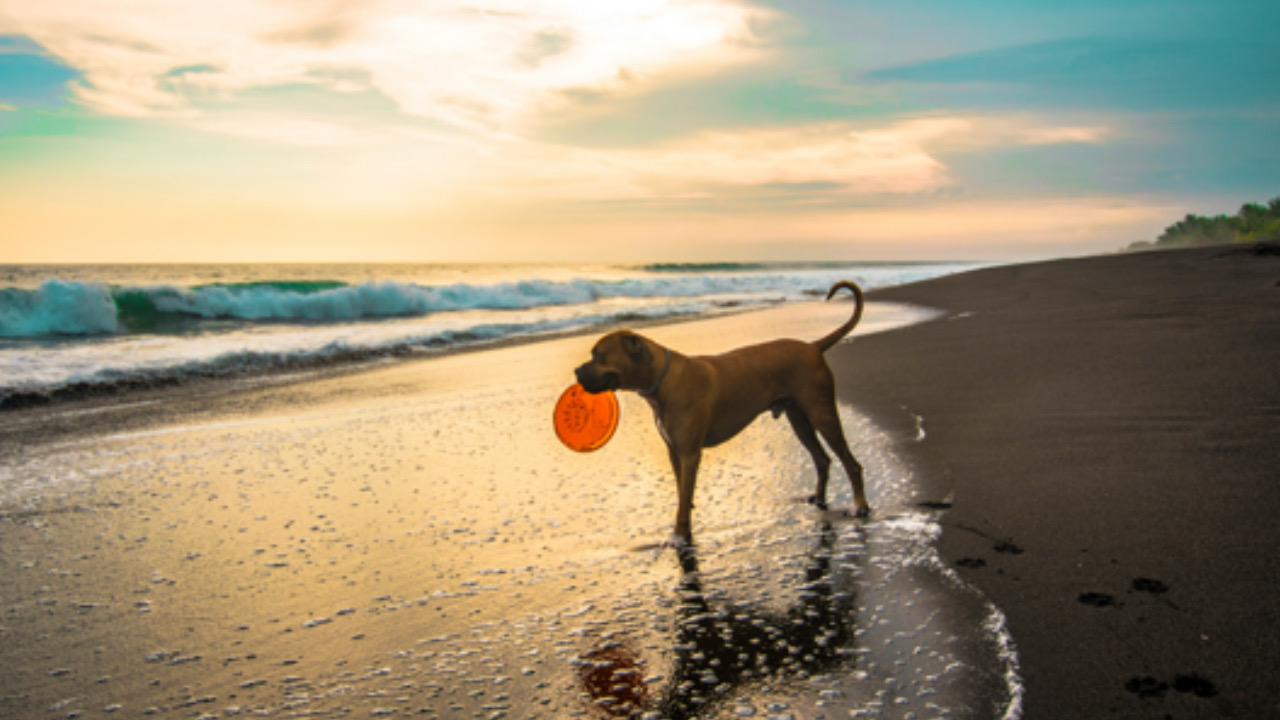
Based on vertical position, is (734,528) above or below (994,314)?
below

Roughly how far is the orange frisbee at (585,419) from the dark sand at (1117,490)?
6.46 feet

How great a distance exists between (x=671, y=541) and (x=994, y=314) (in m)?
11.3

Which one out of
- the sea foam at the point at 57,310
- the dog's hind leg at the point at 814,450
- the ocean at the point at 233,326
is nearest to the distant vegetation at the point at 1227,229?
the ocean at the point at 233,326

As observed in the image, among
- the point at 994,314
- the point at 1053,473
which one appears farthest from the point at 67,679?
the point at 994,314

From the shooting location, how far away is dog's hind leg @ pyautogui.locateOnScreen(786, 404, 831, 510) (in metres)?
4.64

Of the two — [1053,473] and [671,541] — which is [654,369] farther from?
[1053,473]

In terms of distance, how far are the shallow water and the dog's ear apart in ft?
3.08

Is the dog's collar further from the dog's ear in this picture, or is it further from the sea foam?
the sea foam

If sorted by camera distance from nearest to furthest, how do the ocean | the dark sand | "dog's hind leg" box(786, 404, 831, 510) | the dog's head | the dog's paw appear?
the dark sand → the dog's paw → the dog's head → "dog's hind leg" box(786, 404, 831, 510) → the ocean

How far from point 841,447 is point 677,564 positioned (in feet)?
4.52

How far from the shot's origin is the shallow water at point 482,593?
2613 millimetres

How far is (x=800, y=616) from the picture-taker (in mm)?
3096

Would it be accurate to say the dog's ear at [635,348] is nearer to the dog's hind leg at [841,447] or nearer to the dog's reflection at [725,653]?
the dog's hind leg at [841,447]

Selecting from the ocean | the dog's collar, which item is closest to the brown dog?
the dog's collar
